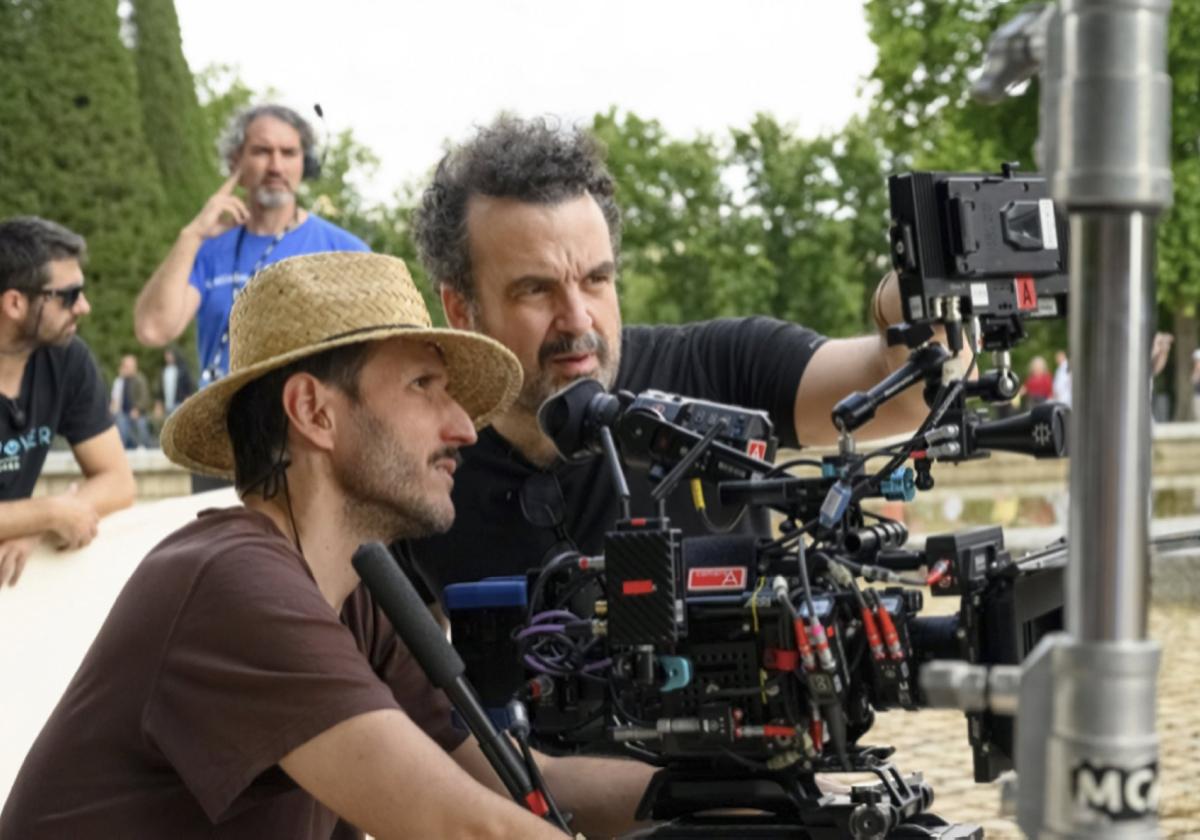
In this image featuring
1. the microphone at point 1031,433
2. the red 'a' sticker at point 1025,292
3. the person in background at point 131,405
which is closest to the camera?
Result: the microphone at point 1031,433

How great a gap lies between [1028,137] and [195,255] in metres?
24.4

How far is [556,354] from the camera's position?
3.59 metres

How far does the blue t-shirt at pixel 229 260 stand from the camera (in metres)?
6.63

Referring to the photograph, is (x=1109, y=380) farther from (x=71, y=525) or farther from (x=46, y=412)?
(x=46, y=412)

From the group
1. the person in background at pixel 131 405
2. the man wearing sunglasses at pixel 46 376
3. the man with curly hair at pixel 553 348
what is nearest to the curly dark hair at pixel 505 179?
the man with curly hair at pixel 553 348

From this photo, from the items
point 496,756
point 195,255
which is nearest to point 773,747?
point 496,756

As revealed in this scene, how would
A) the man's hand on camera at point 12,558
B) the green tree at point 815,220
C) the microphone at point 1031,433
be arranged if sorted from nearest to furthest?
the microphone at point 1031,433 < the man's hand on camera at point 12,558 < the green tree at point 815,220

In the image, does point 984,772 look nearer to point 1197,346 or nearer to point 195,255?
point 195,255

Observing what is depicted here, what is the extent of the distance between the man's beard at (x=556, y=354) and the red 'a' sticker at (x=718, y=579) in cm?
106

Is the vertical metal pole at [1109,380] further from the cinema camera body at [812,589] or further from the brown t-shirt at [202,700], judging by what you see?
the brown t-shirt at [202,700]

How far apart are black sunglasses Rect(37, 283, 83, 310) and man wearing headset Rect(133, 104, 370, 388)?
23.8 inches

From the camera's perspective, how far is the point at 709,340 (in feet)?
12.8

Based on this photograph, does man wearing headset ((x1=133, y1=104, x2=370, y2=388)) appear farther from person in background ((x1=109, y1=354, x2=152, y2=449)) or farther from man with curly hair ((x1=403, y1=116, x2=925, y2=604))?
person in background ((x1=109, y1=354, x2=152, y2=449))

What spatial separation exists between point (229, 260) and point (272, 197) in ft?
1.10
